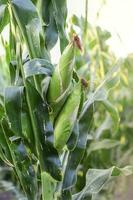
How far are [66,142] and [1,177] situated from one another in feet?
1.26

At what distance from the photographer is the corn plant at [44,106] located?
0.63m

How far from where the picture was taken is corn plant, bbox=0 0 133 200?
63cm

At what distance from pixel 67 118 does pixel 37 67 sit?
0.32 ft

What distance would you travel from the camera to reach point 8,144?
0.71 meters

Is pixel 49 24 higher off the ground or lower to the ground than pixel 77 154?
higher

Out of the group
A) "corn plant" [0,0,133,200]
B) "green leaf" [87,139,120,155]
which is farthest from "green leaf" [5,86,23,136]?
"green leaf" [87,139,120,155]

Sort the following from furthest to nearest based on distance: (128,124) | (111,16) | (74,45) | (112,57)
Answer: (111,16)
(112,57)
(128,124)
(74,45)

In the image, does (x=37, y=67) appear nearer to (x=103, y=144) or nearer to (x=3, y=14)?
(x=3, y=14)

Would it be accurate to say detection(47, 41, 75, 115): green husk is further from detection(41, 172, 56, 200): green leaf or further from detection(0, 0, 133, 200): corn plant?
detection(41, 172, 56, 200): green leaf

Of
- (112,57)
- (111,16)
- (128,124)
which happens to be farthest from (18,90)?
(111,16)

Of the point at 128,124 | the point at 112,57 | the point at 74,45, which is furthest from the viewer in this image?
the point at 112,57

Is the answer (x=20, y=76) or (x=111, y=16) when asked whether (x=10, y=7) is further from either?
(x=111, y=16)

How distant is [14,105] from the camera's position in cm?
63

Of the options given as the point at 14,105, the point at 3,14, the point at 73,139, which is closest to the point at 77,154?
the point at 73,139
